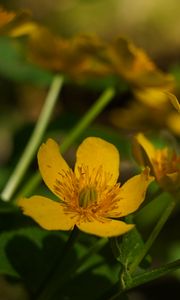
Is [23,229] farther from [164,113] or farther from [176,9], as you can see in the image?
[176,9]

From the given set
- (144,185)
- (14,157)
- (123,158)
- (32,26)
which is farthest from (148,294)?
(144,185)

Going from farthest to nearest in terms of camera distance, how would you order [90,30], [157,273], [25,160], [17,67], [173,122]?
[90,30], [17,67], [173,122], [25,160], [157,273]

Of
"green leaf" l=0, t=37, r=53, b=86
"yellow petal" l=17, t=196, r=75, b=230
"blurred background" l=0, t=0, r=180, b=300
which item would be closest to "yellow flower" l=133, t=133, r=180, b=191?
"yellow petal" l=17, t=196, r=75, b=230

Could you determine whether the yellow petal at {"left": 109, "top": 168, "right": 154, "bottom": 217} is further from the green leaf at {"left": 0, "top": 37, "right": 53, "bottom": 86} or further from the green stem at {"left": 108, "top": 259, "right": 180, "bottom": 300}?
the green leaf at {"left": 0, "top": 37, "right": 53, "bottom": 86}

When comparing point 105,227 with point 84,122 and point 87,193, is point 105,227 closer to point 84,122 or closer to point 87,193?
point 87,193

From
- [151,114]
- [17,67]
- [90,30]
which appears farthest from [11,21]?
[90,30]

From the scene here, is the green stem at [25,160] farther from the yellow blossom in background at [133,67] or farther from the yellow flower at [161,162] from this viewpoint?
the yellow flower at [161,162]

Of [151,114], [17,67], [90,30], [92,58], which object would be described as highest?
[92,58]
